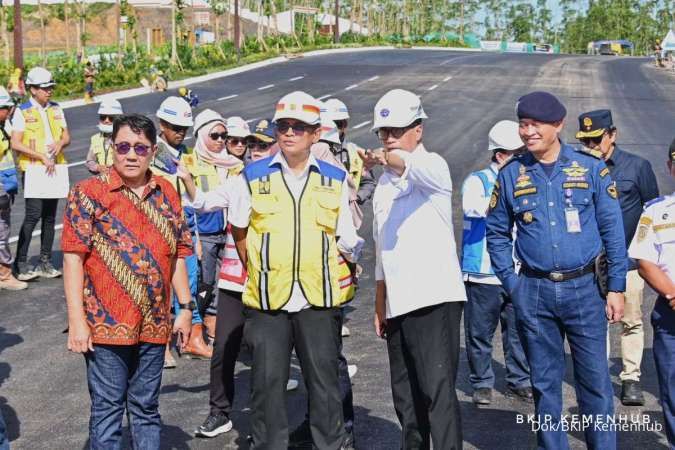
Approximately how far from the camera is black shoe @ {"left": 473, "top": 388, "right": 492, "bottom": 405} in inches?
295

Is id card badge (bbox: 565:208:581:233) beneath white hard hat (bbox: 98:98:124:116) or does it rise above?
beneath

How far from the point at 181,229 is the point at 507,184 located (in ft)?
6.05

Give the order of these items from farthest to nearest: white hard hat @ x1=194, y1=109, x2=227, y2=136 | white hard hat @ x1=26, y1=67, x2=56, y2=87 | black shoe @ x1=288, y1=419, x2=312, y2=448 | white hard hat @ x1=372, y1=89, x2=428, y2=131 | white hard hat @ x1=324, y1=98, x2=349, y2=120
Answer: white hard hat @ x1=26, y1=67, x2=56, y2=87, white hard hat @ x1=324, y1=98, x2=349, y2=120, white hard hat @ x1=194, y1=109, x2=227, y2=136, black shoe @ x1=288, y1=419, x2=312, y2=448, white hard hat @ x1=372, y1=89, x2=428, y2=131

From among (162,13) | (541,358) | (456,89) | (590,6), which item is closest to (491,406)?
(541,358)

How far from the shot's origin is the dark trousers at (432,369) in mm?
5625

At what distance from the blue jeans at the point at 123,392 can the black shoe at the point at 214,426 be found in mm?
1300

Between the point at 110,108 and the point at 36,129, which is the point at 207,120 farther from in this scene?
the point at 36,129

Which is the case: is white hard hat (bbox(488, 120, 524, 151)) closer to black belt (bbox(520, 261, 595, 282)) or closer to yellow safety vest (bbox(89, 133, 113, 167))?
black belt (bbox(520, 261, 595, 282))

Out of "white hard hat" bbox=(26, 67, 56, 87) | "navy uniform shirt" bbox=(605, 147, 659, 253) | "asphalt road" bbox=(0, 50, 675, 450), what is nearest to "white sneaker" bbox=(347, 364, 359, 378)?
"asphalt road" bbox=(0, 50, 675, 450)

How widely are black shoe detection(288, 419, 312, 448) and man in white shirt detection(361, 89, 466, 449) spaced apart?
44.4 inches

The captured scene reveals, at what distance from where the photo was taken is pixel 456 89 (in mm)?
40000

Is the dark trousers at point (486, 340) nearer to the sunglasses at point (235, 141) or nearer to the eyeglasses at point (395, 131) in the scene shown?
the sunglasses at point (235, 141)

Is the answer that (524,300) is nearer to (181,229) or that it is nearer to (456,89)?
(181,229)

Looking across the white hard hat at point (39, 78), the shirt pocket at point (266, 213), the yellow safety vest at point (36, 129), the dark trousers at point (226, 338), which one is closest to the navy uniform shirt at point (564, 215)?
→ the shirt pocket at point (266, 213)
